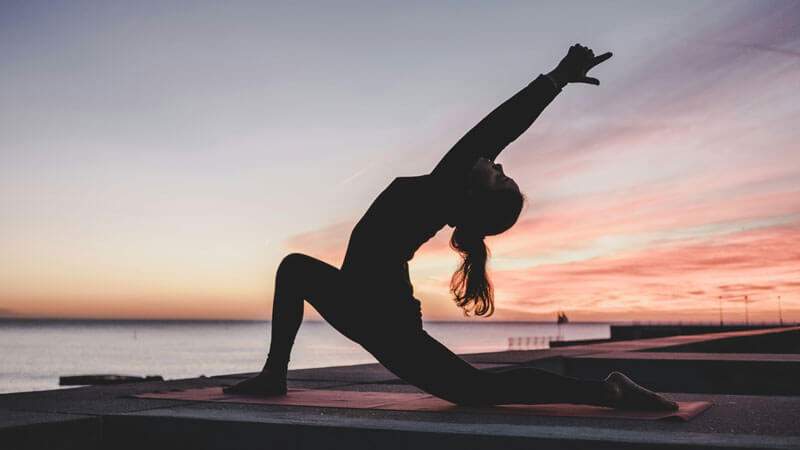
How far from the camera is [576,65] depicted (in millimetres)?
3807

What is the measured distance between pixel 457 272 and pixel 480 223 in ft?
1.30

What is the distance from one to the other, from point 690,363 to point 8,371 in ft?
255

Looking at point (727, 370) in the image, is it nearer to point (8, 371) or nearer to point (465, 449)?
point (465, 449)

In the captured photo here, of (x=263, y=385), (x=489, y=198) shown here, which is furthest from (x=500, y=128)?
(x=263, y=385)

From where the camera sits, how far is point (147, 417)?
139 inches

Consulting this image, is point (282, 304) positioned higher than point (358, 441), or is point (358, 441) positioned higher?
point (282, 304)

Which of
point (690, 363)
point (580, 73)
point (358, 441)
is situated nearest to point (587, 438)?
point (358, 441)

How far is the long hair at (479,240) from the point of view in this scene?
3738 millimetres

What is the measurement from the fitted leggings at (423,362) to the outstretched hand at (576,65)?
5.11 ft

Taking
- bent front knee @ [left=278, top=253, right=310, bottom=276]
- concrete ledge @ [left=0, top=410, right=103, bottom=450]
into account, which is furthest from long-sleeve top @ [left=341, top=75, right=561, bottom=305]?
concrete ledge @ [left=0, top=410, right=103, bottom=450]

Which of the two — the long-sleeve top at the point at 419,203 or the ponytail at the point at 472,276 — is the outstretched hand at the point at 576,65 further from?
the ponytail at the point at 472,276

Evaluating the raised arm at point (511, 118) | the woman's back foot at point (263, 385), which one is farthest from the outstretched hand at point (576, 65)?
the woman's back foot at point (263, 385)

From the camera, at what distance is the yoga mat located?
3.64 meters

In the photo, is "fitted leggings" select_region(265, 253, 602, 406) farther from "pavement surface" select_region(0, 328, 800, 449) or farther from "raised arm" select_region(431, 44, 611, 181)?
"raised arm" select_region(431, 44, 611, 181)
